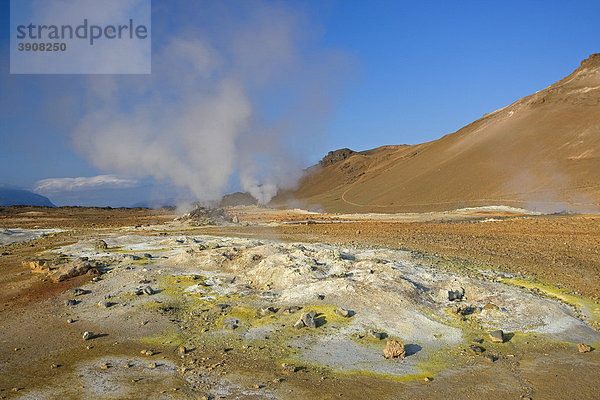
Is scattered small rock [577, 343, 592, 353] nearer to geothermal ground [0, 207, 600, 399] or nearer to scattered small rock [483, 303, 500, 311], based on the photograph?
geothermal ground [0, 207, 600, 399]

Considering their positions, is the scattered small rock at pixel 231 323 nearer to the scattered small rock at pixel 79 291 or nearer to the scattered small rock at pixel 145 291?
the scattered small rock at pixel 145 291

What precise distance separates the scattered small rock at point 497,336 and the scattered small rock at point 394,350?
1.90 metres

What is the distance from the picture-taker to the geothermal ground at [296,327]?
624cm

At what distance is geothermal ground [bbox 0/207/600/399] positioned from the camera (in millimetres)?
6238

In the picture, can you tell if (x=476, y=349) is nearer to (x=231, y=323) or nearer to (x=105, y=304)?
(x=231, y=323)

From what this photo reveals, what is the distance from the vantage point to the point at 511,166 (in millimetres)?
61844

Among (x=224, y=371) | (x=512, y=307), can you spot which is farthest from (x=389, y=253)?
(x=224, y=371)

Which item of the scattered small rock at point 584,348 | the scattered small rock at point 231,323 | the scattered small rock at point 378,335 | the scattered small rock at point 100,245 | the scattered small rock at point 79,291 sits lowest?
the scattered small rock at point 584,348

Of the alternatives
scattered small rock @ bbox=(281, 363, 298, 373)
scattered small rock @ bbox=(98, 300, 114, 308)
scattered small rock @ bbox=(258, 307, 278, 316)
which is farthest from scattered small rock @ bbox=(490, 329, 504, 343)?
scattered small rock @ bbox=(98, 300, 114, 308)

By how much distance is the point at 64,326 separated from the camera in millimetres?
8586

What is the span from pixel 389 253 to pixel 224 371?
8878 millimetres

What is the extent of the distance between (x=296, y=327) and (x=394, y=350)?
1999 millimetres

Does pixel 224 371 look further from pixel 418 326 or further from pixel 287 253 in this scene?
pixel 287 253

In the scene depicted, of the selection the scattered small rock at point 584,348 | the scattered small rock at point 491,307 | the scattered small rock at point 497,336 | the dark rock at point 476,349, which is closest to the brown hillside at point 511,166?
the scattered small rock at point 491,307
